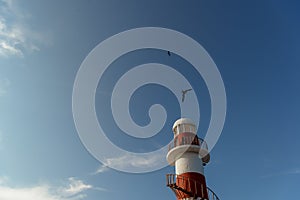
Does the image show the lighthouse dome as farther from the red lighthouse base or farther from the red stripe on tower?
the red lighthouse base

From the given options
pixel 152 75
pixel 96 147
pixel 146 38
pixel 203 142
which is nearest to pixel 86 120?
pixel 96 147

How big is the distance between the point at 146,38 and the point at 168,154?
42.0 feet

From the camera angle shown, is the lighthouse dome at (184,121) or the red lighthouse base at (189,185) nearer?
the red lighthouse base at (189,185)

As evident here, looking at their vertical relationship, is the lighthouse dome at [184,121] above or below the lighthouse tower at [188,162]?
above

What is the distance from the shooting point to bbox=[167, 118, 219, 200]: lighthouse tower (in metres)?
30.2

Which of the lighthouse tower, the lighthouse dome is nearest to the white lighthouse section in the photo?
the lighthouse tower

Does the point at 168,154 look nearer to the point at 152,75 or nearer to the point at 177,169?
the point at 177,169

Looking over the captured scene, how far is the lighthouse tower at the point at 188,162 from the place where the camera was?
99.0ft

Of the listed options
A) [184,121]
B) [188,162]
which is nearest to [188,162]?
[188,162]

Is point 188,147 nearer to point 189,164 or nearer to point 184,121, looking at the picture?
point 189,164

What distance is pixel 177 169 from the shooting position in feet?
106

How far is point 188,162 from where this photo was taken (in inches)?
1254

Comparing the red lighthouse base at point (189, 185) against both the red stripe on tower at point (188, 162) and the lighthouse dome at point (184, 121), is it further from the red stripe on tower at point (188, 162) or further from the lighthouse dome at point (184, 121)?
the lighthouse dome at point (184, 121)

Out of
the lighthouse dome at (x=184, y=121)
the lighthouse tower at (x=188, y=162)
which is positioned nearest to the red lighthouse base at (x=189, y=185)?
the lighthouse tower at (x=188, y=162)
